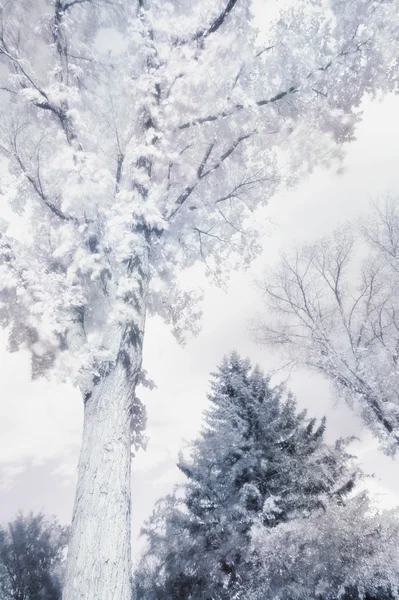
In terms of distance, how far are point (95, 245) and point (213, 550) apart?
11453mm

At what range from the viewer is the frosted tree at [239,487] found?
1019 centimetres

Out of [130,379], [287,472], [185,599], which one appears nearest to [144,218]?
[130,379]

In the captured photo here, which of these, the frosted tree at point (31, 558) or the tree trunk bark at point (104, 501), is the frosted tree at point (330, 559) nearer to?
the tree trunk bark at point (104, 501)

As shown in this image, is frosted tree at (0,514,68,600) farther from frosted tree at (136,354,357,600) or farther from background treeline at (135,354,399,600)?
frosted tree at (136,354,357,600)

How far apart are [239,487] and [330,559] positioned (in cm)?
465

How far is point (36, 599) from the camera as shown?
987 inches

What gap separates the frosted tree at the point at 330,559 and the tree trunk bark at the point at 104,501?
7.27m

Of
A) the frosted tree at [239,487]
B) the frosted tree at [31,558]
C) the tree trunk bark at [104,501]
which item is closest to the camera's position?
the tree trunk bark at [104,501]

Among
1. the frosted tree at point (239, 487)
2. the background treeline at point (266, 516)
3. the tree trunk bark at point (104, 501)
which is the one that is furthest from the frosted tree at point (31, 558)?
the tree trunk bark at point (104, 501)

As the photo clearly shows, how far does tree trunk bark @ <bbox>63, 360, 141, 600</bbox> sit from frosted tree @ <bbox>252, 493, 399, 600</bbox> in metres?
7.27

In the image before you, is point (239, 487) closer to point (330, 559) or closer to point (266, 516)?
point (266, 516)

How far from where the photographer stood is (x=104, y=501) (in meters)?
2.55

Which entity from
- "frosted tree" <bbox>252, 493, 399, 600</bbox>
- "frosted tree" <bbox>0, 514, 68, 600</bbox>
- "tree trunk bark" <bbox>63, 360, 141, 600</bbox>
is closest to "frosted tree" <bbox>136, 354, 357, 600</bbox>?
"frosted tree" <bbox>252, 493, 399, 600</bbox>

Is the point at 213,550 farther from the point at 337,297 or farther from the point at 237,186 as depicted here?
the point at 237,186
